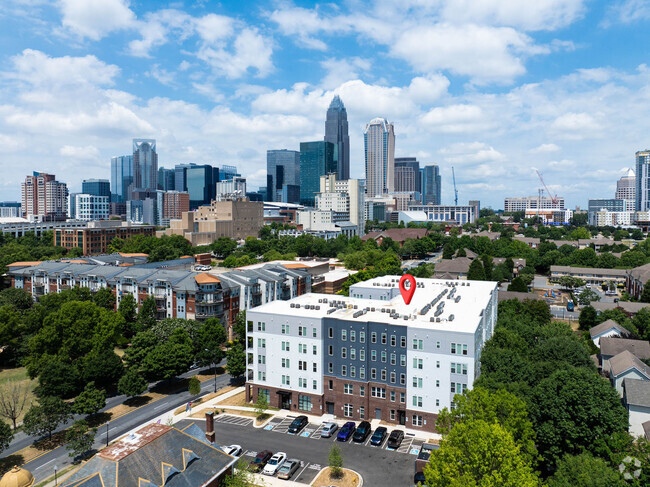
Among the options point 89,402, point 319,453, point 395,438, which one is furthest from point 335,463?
point 89,402

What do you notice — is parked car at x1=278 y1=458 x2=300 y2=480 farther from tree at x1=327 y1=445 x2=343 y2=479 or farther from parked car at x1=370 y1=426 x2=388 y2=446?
parked car at x1=370 y1=426 x2=388 y2=446

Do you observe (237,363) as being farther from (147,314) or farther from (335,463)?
(147,314)

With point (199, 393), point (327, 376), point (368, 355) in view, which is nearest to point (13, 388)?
point (199, 393)

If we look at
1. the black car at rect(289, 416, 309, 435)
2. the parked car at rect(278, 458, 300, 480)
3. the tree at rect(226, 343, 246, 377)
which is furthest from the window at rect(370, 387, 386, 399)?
the tree at rect(226, 343, 246, 377)

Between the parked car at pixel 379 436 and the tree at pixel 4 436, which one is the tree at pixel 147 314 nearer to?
the tree at pixel 4 436

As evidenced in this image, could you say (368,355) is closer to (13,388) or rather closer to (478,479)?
(478,479)

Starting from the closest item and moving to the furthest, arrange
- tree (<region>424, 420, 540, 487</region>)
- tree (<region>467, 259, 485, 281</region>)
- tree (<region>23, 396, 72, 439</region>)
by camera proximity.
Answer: tree (<region>424, 420, 540, 487</region>), tree (<region>23, 396, 72, 439</region>), tree (<region>467, 259, 485, 281</region>)

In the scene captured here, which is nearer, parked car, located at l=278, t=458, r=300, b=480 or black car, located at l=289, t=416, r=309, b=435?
parked car, located at l=278, t=458, r=300, b=480
